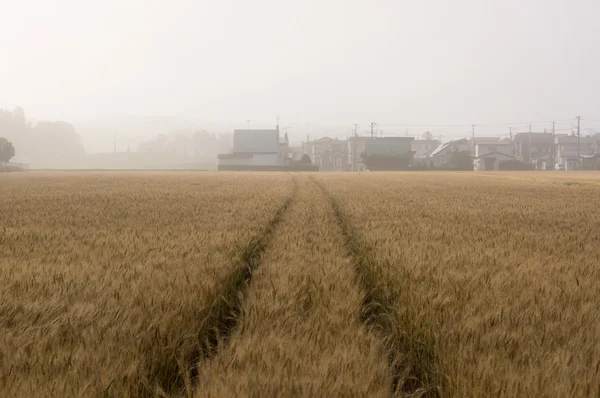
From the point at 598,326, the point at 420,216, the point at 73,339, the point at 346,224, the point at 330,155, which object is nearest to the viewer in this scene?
the point at 73,339

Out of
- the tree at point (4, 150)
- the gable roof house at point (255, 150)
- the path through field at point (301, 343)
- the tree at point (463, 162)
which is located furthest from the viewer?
the gable roof house at point (255, 150)

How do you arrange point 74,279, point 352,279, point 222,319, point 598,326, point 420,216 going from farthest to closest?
point 420,216 < point 352,279 < point 74,279 < point 222,319 < point 598,326

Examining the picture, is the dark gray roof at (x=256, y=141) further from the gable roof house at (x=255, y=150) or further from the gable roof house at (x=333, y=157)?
the gable roof house at (x=333, y=157)

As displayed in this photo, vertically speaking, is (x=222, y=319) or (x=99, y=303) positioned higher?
(x=99, y=303)

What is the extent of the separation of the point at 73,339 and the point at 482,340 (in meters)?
2.32

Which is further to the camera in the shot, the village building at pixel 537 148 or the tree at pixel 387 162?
the village building at pixel 537 148

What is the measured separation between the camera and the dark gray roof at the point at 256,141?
101 m

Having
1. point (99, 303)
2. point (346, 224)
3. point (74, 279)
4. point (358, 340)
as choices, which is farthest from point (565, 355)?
point (346, 224)

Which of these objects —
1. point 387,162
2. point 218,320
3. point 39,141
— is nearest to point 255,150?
point 387,162

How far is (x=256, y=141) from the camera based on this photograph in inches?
4026

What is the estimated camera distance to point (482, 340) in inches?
105

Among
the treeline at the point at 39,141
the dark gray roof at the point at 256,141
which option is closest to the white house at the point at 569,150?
the dark gray roof at the point at 256,141

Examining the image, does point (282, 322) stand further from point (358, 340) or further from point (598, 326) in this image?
point (598, 326)

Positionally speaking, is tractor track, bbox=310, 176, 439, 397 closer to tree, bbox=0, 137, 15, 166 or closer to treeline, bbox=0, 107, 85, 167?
tree, bbox=0, 137, 15, 166
